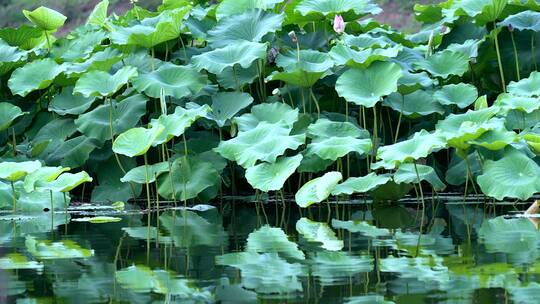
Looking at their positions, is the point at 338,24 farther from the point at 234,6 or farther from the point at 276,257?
the point at 276,257

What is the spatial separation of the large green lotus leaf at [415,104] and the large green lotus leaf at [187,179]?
1.11 metres

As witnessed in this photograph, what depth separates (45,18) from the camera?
7254mm

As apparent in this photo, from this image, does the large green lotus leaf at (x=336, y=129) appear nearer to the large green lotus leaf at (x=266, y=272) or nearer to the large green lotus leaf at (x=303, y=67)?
the large green lotus leaf at (x=303, y=67)

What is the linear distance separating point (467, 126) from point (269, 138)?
1083 mm

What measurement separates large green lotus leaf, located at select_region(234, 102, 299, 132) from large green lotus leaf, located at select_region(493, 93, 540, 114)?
3.75 ft

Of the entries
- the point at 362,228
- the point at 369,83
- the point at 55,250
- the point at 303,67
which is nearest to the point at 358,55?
the point at 369,83

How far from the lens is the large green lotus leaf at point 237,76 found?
666 centimetres

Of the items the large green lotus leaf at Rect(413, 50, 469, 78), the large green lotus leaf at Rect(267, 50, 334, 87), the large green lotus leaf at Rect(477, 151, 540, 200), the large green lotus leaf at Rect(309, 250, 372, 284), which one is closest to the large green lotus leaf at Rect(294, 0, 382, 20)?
the large green lotus leaf at Rect(267, 50, 334, 87)

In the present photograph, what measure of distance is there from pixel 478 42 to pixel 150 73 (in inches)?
80.0

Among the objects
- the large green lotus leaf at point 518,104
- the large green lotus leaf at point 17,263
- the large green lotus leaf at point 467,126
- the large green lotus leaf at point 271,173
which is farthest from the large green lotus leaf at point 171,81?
the large green lotus leaf at point 17,263

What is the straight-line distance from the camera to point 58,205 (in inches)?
232

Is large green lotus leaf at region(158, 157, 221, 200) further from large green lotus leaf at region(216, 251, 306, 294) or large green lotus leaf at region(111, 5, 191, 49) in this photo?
large green lotus leaf at region(216, 251, 306, 294)

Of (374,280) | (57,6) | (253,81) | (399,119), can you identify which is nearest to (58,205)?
(253,81)

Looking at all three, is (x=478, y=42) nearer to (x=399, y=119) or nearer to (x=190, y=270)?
(x=399, y=119)
